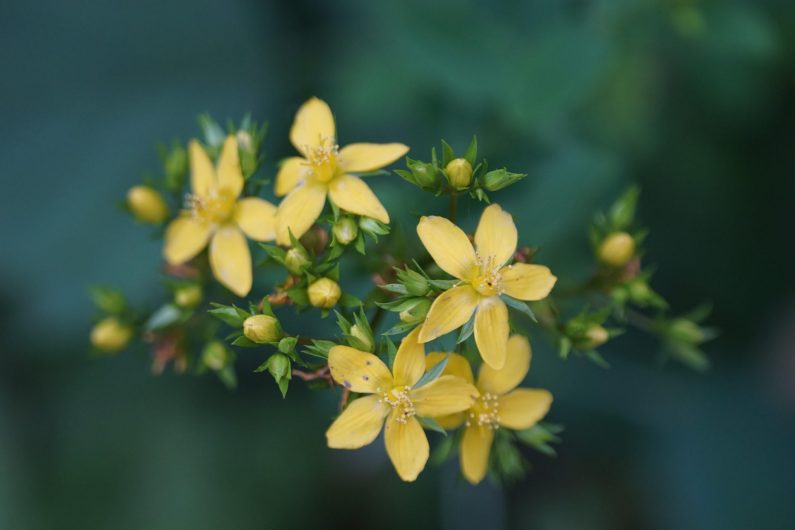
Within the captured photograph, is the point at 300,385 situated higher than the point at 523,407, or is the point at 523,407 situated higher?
the point at 523,407

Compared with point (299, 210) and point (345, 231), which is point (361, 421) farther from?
point (299, 210)

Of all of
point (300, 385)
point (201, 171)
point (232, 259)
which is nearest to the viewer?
point (232, 259)

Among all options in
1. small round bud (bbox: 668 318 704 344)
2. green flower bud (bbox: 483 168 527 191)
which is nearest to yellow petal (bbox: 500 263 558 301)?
green flower bud (bbox: 483 168 527 191)

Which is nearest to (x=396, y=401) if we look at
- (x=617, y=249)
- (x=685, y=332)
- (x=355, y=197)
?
(x=355, y=197)

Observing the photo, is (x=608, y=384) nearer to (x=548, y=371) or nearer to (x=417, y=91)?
(x=548, y=371)

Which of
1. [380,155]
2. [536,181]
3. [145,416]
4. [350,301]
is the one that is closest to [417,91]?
[536,181]

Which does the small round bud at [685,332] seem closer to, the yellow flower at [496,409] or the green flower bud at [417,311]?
the yellow flower at [496,409]
